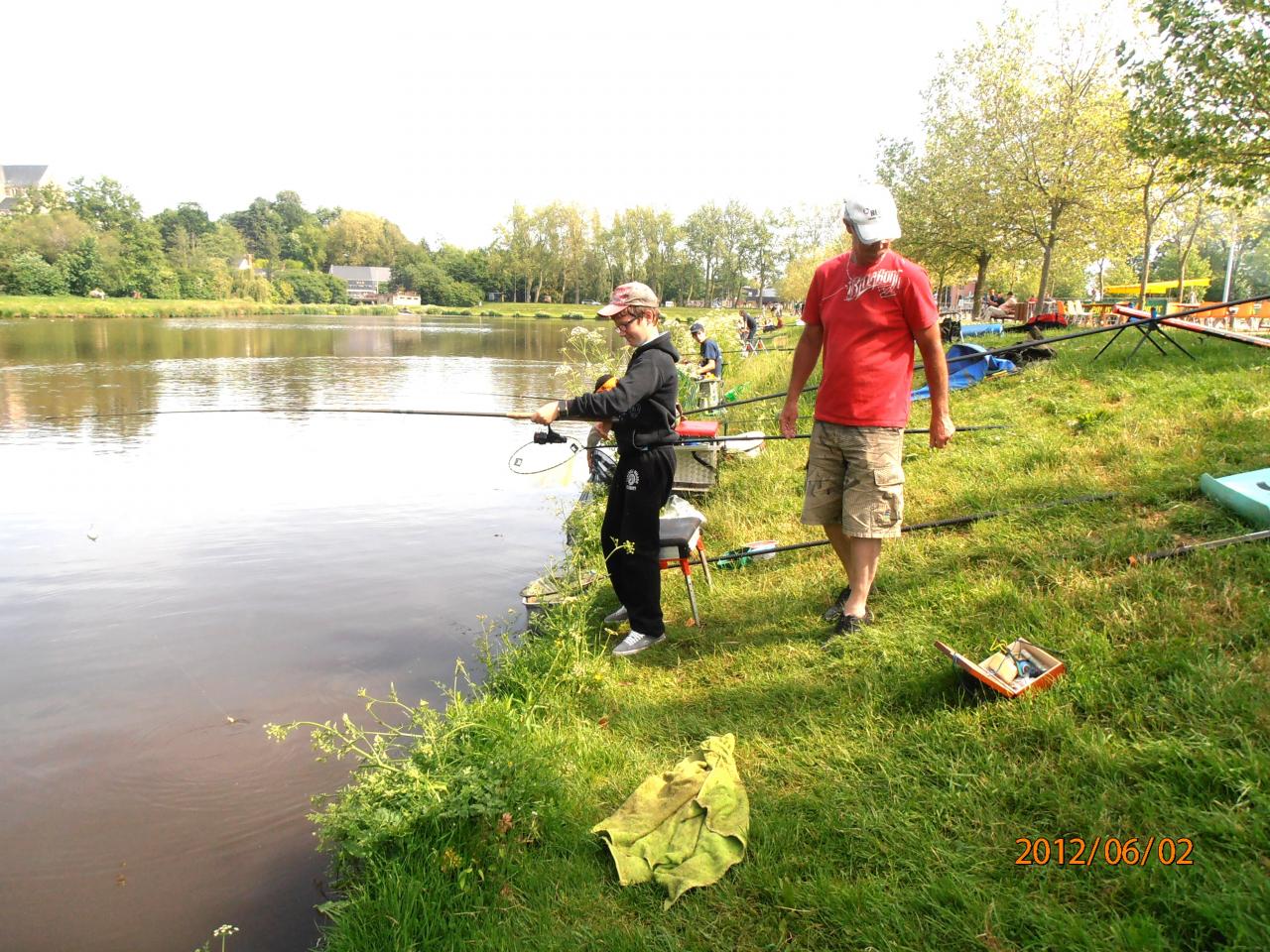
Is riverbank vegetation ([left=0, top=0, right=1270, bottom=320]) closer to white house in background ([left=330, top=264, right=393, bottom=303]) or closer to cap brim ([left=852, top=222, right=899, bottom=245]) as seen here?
cap brim ([left=852, top=222, right=899, bottom=245])

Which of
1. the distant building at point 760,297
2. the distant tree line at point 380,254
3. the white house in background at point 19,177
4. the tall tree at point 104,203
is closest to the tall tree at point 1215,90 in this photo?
the distant tree line at point 380,254

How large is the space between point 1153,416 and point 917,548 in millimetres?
3006

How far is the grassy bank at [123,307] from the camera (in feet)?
182

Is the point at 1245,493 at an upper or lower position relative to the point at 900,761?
upper

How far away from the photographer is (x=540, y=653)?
4453 millimetres

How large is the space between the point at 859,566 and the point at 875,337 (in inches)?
44.1

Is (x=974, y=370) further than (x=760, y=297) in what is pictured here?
No

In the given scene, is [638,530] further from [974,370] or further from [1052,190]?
[1052,190]

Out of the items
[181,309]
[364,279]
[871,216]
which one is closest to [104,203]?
[364,279]

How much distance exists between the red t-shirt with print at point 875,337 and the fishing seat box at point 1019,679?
1156 mm

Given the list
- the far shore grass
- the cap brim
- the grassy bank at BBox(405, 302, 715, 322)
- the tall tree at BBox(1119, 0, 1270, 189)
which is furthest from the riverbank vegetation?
the grassy bank at BBox(405, 302, 715, 322)

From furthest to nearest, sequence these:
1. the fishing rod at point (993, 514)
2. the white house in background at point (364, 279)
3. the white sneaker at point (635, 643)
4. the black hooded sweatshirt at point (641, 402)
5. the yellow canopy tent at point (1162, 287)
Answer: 1. the white house in background at point (364, 279)
2. the yellow canopy tent at point (1162, 287)
3. the fishing rod at point (993, 514)
4. the white sneaker at point (635, 643)
5. the black hooded sweatshirt at point (641, 402)

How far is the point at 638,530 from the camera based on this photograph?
4340 mm

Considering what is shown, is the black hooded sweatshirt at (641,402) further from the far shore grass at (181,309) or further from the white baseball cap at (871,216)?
the far shore grass at (181,309)
